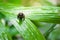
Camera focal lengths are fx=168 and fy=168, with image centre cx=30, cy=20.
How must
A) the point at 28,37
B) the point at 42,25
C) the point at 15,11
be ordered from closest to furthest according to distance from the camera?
the point at 28,37
the point at 15,11
the point at 42,25

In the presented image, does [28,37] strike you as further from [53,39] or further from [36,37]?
[53,39]

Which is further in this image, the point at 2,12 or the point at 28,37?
the point at 2,12

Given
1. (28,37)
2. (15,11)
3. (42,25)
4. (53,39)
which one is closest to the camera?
(28,37)

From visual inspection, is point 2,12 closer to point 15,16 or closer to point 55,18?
point 15,16

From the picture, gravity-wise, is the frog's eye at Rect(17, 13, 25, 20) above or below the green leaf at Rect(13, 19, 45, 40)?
above

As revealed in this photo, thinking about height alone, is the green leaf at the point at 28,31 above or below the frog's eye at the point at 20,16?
below

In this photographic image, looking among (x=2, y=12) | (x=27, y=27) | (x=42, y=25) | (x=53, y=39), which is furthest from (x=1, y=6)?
(x=42, y=25)

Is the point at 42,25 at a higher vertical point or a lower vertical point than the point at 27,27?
lower
